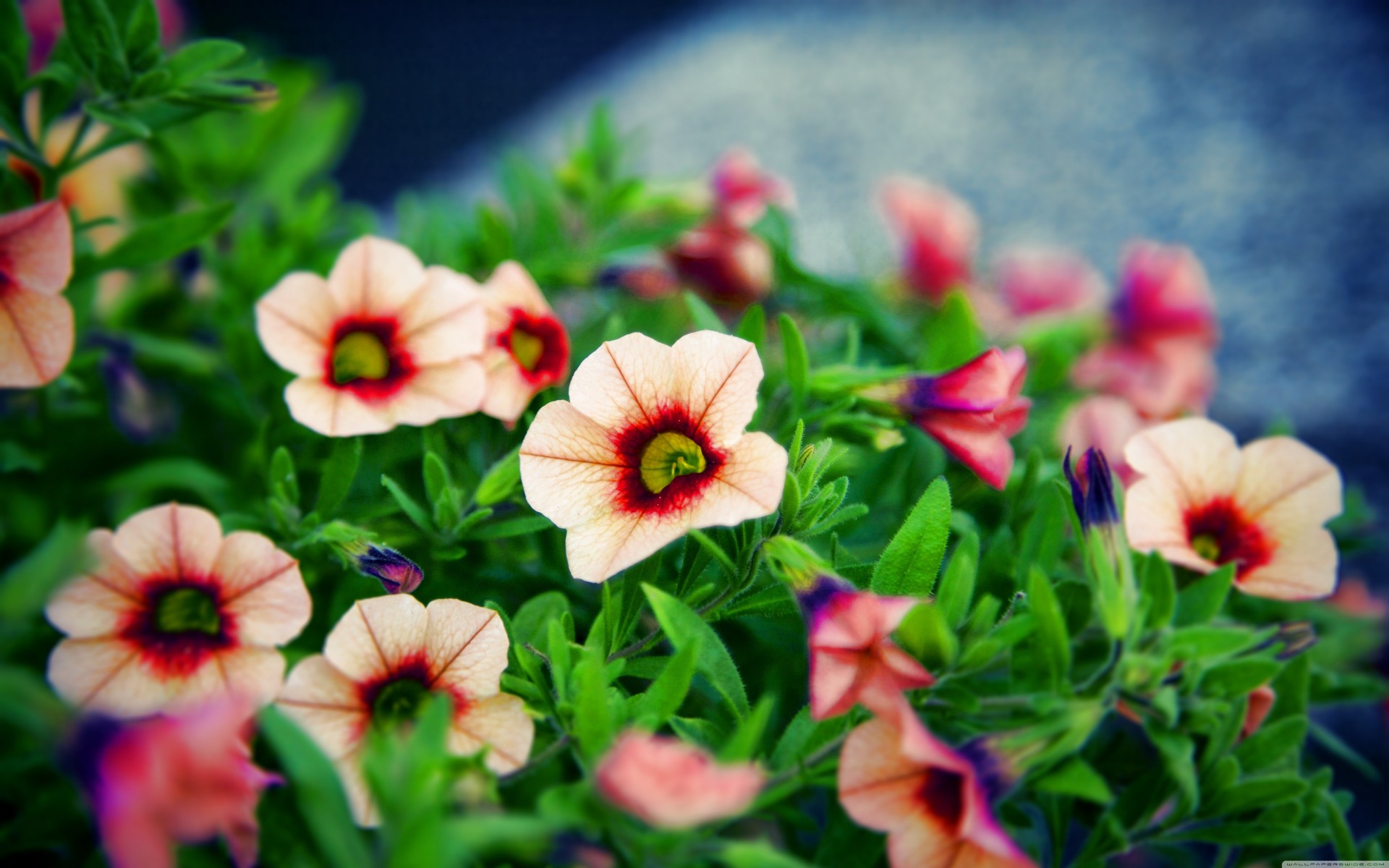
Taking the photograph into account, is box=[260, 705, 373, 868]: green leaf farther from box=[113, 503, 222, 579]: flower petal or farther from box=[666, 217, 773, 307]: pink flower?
box=[666, 217, 773, 307]: pink flower

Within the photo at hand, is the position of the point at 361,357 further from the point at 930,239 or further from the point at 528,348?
the point at 930,239

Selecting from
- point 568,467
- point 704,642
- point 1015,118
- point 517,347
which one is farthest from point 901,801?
point 1015,118

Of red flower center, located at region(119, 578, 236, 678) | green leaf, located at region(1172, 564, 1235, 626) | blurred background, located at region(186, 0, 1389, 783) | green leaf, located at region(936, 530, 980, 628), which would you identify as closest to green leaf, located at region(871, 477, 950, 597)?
green leaf, located at region(936, 530, 980, 628)

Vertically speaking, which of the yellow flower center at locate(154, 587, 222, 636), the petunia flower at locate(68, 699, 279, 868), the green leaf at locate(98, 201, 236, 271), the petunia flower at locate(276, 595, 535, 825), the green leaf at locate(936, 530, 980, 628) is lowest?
the yellow flower center at locate(154, 587, 222, 636)

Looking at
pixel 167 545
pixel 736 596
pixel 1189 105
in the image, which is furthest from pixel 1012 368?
pixel 1189 105

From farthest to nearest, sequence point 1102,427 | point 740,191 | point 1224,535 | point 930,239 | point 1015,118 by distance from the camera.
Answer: point 1015,118
point 930,239
point 740,191
point 1102,427
point 1224,535

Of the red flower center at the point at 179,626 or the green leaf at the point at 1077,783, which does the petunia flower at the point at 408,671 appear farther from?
the green leaf at the point at 1077,783
